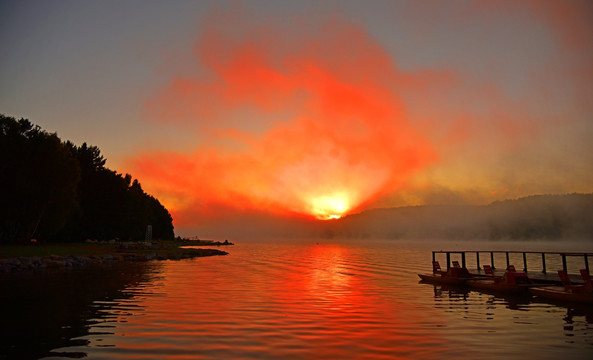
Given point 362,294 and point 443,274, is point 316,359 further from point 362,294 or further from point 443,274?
point 443,274

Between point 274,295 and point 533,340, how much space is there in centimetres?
1930

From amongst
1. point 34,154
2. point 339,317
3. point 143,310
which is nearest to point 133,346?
point 143,310

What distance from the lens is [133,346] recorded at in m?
15.6

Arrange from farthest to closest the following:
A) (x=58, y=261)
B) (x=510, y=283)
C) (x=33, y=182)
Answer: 1. (x=33, y=182)
2. (x=58, y=261)
3. (x=510, y=283)

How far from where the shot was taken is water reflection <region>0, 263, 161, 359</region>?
50.9 feet

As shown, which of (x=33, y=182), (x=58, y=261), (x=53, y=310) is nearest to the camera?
(x=53, y=310)

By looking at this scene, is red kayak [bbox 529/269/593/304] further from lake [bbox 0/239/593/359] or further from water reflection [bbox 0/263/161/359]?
water reflection [bbox 0/263/161/359]

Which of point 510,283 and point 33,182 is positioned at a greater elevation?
point 33,182

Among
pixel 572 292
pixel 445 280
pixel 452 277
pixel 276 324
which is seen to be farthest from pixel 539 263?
pixel 276 324

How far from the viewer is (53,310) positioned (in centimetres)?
2286

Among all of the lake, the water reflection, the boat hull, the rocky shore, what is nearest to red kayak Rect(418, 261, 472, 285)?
the boat hull

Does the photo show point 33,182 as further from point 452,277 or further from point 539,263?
point 539,263

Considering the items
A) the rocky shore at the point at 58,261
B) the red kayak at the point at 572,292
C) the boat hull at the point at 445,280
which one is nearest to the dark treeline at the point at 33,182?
A: the rocky shore at the point at 58,261

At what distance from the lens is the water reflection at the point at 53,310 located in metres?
15.5
